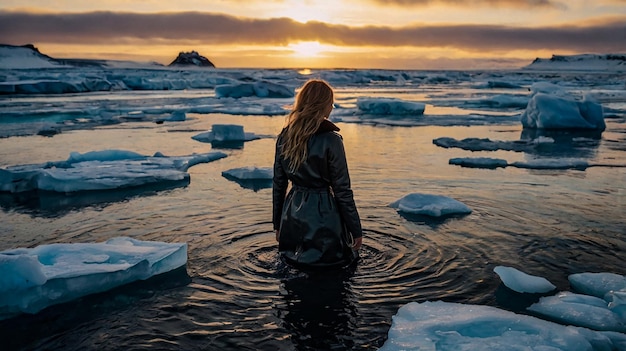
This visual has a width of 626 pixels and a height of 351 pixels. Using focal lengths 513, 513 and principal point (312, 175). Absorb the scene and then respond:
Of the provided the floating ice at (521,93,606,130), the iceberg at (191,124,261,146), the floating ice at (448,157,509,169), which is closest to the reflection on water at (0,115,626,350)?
the floating ice at (448,157,509,169)

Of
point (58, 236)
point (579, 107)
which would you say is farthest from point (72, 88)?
point (58, 236)

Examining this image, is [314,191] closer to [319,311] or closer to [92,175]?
[319,311]

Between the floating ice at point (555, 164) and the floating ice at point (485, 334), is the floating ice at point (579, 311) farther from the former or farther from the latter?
the floating ice at point (555, 164)

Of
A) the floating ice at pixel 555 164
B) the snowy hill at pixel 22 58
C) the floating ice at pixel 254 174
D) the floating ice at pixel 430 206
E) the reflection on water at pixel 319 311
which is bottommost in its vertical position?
the reflection on water at pixel 319 311

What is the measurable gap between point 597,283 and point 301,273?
247 cm

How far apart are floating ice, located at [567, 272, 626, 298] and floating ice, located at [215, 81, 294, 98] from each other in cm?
3366

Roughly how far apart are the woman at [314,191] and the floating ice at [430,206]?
6.76 ft

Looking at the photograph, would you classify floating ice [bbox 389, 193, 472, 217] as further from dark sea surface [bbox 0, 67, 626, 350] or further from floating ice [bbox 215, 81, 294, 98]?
floating ice [bbox 215, 81, 294, 98]

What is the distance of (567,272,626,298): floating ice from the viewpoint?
163 inches

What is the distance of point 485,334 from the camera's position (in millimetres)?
3359

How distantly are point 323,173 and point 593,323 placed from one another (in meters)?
2.26

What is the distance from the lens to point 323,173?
4238 mm

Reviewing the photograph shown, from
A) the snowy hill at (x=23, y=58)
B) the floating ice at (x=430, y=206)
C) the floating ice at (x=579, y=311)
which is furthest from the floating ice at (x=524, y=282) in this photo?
the snowy hill at (x=23, y=58)

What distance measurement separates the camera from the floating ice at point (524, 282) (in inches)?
166
